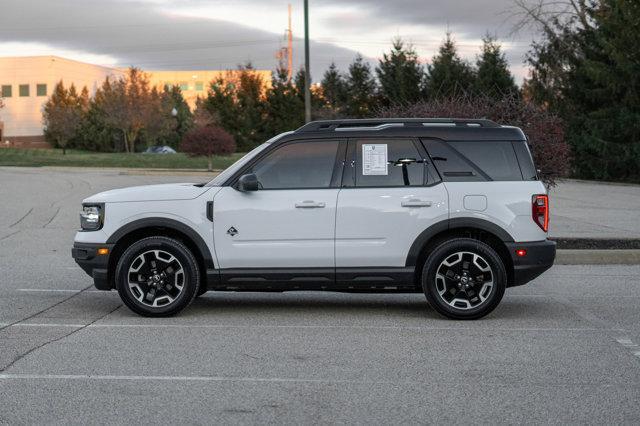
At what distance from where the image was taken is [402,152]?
912 centimetres

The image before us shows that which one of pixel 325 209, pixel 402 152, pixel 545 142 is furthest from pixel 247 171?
pixel 545 142

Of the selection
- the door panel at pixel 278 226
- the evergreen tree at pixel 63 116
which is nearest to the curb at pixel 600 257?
the door panel at pixel 278 226

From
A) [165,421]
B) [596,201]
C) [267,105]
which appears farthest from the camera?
[267,105]

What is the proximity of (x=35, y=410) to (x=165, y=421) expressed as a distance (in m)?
0.84

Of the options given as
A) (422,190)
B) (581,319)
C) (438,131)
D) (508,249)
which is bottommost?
(581,319)

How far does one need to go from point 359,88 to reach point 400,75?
4.24 metres

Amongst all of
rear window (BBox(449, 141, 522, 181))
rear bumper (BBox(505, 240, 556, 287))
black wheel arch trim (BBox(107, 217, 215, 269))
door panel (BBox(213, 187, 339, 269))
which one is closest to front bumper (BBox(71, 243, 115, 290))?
black wheel arch trim (BBox(107, 217, 215, 269))

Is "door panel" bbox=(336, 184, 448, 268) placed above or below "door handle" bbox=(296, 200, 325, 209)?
below

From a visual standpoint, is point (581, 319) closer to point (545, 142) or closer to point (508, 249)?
point (508, 249)

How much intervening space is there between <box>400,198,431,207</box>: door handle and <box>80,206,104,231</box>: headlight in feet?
9.44

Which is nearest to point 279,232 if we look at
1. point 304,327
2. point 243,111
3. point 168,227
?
point 304,327

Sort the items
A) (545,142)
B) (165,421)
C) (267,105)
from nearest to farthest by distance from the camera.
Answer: (165,421) → (545,142) → (267,105)

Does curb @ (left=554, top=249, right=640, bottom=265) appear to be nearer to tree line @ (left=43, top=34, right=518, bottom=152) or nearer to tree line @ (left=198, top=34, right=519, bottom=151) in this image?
tree line @ (left=43, top=34, right=518, bottom=152)

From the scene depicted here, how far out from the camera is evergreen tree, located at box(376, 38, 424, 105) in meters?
47.8
